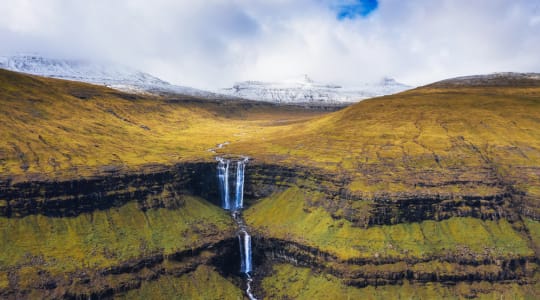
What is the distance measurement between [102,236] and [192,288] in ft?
96.9

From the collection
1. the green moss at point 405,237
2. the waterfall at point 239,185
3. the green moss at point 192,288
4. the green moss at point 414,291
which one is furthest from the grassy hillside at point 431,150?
the green moss at point 192,288

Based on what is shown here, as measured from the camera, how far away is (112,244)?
113875 millimetres

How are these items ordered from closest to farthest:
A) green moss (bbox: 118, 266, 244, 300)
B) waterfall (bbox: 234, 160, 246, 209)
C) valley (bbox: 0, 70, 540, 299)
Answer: green moss (bbox: 118, 266, 244, 300)
valley (bbox: 0, 70, 540, 299)
waterfall (bbox: 234, 160, 246, 209)

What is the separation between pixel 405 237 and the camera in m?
119

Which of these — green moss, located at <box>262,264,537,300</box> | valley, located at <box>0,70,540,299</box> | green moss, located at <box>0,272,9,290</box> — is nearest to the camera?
green moss, located at <box>0,272,9,290</box>

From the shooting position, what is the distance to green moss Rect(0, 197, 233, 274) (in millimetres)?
104062

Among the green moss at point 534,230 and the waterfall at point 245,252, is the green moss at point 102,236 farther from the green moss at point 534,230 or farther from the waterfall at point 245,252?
the green moss at point 534,230

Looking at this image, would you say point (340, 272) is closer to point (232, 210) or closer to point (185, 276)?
point (185, 276)

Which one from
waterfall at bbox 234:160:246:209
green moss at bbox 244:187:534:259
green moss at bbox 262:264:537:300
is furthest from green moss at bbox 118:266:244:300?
waterfall at bbox 234:160:246:209

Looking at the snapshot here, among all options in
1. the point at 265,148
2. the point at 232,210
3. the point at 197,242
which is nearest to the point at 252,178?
the point at 232,210

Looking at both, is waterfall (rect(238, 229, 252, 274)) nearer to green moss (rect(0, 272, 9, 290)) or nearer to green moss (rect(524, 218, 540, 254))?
green moss (rect(0, 272, 9, 290))

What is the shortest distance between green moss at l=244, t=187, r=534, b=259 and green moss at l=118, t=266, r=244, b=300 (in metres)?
22.8

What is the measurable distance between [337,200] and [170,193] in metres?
55.7

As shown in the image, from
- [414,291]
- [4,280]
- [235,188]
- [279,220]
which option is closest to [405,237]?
[414,291]
